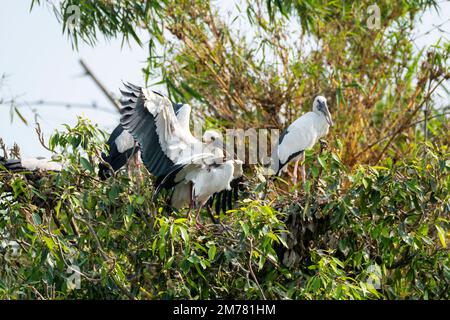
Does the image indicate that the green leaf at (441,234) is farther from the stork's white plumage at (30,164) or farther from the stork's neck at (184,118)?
the stork's white plumage at (30,164)

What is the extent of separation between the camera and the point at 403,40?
1038 cm

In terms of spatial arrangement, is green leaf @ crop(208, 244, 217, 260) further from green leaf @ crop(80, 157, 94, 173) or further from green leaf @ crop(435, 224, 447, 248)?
green leaf @ crop(435, 224, 447, 248)

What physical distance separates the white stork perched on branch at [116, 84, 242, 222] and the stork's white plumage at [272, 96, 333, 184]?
3.86 feet

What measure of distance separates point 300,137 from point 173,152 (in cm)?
172

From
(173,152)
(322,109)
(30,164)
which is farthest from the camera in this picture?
(322,109)

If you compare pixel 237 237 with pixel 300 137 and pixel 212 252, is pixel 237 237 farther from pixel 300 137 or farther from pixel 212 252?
pixel 300 137

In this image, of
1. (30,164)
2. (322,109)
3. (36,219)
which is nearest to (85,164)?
(36,219)

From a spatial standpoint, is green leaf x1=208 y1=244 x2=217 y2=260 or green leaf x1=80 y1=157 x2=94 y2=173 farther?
green leaf x1=80 y1=157 x2=94 y2=173

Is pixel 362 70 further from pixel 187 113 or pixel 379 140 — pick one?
pixel 187 113

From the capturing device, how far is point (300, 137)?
8.25 m

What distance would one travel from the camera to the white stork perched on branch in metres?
6.65

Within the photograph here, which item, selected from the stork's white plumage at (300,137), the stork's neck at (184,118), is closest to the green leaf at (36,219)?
the stork's neck at (184,118)

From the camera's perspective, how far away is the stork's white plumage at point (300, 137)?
27.1 feet

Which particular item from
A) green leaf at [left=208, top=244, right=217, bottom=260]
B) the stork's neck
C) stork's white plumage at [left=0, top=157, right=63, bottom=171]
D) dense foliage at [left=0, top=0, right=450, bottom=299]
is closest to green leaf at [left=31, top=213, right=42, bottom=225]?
dense foliage at [left=0, top=0, right=450, bottom=299]
